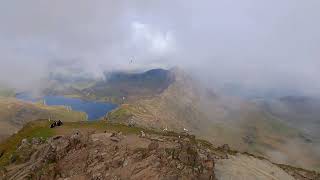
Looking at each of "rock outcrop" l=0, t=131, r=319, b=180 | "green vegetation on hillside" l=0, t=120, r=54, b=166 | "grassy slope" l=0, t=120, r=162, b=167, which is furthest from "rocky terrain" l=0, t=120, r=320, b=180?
"grassy slope" l=0, t=120, r=162, b=167

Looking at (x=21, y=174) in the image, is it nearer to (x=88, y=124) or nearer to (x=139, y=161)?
(x=139, y=161)

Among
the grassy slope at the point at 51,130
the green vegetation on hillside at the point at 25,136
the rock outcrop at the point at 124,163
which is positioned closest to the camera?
the rock outcrop at the point at 124,163

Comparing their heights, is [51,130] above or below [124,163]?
below

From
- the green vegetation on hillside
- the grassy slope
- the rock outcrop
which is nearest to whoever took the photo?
the rock outcrop

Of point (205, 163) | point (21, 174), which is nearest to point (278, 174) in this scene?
point (205, 163)

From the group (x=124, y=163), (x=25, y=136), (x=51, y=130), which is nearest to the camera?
(x=124, y=163)

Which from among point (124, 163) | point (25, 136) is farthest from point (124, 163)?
point (25, 136)

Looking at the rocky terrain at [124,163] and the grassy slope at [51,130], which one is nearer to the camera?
the rocky terrain at [124,163]

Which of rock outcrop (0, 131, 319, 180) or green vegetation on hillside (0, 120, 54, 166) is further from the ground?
rock outcrop (0, 131, 319, 180)

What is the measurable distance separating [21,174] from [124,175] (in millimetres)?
23905

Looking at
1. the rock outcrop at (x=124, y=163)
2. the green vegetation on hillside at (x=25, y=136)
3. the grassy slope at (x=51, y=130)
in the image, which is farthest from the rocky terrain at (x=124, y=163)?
the grassy slope at (x=51, y=130)

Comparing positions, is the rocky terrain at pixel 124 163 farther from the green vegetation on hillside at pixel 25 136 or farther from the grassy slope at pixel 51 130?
the grassy slope at pixel 51 130

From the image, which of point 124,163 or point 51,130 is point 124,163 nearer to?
point 124,163

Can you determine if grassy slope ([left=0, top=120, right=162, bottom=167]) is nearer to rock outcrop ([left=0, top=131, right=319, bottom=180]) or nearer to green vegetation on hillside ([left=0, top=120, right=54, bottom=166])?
green vegetation on hillside ([left=0, top=120, right=54, bottom=166])
